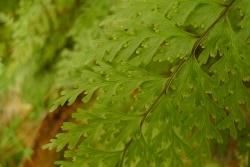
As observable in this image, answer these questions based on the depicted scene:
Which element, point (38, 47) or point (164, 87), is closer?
point (164, 87)

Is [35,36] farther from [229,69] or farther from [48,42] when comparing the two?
[229,69]

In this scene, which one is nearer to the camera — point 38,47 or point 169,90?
point 169,90

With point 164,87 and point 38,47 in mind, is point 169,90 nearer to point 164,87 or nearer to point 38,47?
point 164,87

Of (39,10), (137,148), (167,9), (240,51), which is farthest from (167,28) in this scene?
(39,10)

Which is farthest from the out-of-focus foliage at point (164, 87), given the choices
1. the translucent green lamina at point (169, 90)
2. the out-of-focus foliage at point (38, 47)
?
the out-of-focus foliage at point (38, 47)

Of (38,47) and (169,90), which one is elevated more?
(169,90)

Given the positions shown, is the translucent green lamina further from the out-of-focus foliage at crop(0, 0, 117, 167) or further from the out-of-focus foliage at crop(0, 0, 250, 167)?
the out-of-focus foliage at crop(0, 0, 117, 167)

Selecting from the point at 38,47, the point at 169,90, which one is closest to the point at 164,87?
the point at 169,90

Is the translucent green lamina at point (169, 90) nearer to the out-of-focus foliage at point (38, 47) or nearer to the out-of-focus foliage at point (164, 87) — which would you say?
the out-of-focus foliage at point (164, 87)
